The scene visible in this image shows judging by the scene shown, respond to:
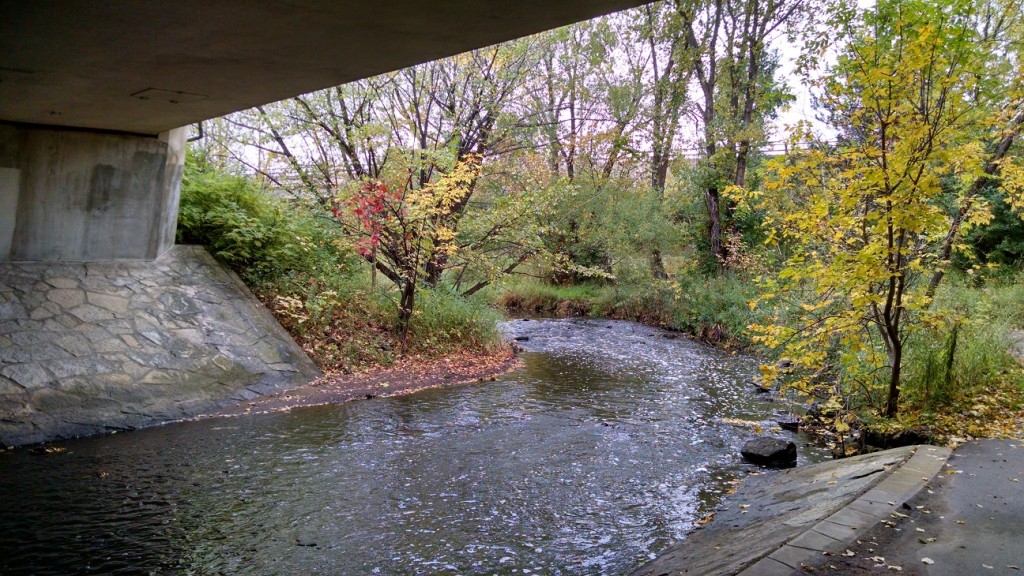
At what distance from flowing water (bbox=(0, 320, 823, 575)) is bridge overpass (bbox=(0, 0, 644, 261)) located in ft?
10.6

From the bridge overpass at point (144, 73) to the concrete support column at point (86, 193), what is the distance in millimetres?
13

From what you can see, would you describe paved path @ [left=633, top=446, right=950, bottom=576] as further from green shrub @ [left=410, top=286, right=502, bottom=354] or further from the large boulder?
green shrub @ [left=410, top=286, right=502, bottom=354]

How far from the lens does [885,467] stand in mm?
4730

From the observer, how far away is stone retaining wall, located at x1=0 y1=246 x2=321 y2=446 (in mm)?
6336

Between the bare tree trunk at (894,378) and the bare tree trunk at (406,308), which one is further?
the bare tree trunk at (406,308)

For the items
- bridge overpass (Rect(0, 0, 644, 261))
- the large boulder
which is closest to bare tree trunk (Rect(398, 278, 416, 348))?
bridge overpass (Rect(0, 0, 644, 261))

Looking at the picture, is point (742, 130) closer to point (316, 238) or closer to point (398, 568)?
point (316, 238)

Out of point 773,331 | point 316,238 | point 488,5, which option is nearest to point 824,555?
point 773,331

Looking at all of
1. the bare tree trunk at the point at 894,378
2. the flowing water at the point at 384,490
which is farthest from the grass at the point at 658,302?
the flowing water at the point at 384,490

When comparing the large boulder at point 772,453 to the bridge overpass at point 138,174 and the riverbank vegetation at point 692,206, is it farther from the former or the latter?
the bridge overpass at point 138,174

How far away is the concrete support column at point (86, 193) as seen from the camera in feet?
24.1

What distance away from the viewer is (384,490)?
17.5 feet

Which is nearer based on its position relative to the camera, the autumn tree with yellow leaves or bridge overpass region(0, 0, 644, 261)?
bridge overpass region(0, 0, 644, 261)

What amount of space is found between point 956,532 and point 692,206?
57.2ft
